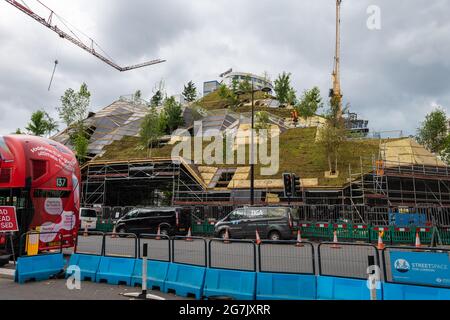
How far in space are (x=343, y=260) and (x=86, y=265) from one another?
622 centimetres

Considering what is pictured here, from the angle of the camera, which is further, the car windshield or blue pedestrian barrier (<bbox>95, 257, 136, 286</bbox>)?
the car windshield

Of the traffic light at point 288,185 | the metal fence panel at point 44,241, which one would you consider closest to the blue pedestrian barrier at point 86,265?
the metal fence panel at point 44,241

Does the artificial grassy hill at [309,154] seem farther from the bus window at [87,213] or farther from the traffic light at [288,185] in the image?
the bus window at [87,213]

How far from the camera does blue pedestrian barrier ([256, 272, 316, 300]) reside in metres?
6.95

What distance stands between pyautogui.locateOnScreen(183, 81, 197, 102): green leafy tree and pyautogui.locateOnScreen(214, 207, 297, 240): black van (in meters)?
69.8

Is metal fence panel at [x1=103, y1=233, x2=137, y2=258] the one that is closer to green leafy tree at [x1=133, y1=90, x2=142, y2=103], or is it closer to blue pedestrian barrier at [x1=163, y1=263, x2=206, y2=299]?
blue pedestrian barrier at [x1=163, y1=263, x2=206, y2=299]

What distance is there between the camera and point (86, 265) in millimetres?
9625

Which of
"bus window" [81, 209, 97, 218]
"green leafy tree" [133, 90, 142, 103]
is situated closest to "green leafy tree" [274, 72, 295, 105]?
"green leafy tree" [133, 90, 142, 103]

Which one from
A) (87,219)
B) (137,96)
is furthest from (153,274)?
(137,96)

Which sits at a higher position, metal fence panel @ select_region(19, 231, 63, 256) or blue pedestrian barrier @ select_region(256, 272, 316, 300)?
metal fence panel @ select_region(19, 231, 63, 256)

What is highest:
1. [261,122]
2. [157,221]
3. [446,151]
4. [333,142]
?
[261,122]

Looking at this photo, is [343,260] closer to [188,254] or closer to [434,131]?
[188,254]

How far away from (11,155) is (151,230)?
36.6ft
